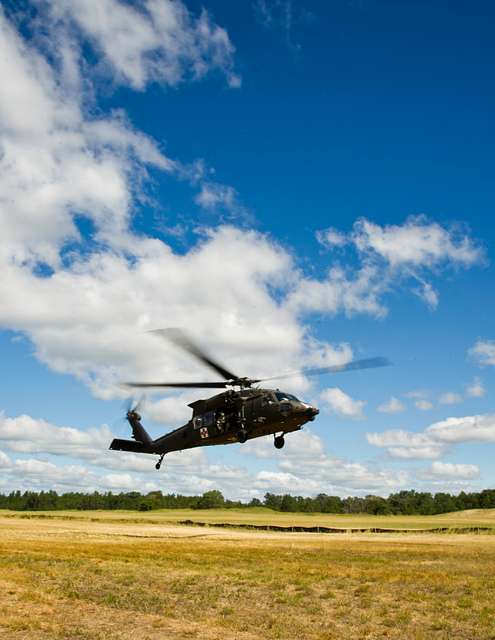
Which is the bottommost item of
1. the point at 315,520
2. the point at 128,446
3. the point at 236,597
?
the point at 315,520

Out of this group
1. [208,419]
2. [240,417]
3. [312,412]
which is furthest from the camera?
[208,419]

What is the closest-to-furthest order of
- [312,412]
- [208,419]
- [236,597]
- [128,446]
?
[236,597], [312,412], [208,419], [128,446]

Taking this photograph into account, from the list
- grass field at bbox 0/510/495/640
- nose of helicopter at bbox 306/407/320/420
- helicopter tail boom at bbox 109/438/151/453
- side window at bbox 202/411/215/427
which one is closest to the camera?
grass field at bbox 0/510/495/640

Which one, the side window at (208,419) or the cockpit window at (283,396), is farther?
the side window at (208,419)

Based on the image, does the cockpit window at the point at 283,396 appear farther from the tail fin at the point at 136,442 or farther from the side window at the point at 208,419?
the tail fin at the point at 136,442

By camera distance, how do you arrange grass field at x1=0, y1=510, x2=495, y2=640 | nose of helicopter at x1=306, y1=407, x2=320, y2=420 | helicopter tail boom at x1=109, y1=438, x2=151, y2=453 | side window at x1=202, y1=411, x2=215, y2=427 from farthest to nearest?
1. helicopter tail boom at x1=109, y1=438, x2=151, y2=453
2. side window at x1=202, y1=411, x2=215, y2=427
3. nose of helicopter at x1=306, y1=407, x2=320, y2=420
4. grass field at x1=0, y1=510, x2=495, y2=640

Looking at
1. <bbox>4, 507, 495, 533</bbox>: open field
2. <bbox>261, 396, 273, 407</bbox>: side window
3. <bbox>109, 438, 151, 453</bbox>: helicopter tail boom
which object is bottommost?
→ <bbox>4, 507, 495, 533</bbox>: open field

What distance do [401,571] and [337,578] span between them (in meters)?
4.91

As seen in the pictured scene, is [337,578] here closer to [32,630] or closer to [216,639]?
[216,639]

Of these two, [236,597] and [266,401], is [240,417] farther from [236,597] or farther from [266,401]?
[236,597]

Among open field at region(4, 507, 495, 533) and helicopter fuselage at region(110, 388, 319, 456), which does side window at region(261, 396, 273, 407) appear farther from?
open field at region(4, 507, 495, 533)

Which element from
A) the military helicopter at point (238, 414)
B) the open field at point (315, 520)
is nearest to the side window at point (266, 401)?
the military helicopter at point (238, 414)

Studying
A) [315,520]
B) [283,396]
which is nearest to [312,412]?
[283,396]

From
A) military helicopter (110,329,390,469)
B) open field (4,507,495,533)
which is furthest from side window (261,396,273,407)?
open field (4,507,495,533)
